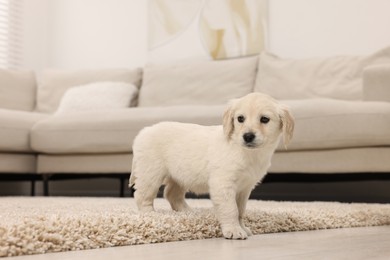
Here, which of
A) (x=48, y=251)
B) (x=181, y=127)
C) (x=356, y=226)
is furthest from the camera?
(x=356, y=226)

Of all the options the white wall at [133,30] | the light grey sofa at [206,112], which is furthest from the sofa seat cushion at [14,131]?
the white wall at [133,30]

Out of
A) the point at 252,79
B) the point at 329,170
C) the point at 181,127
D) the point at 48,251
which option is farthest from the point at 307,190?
the point at 48,251

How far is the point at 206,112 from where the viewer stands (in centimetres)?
279

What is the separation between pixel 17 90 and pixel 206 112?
6.61 ft

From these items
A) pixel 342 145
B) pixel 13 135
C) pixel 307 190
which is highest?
pixel 342 145

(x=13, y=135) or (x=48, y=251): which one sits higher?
(x=48, y=251)

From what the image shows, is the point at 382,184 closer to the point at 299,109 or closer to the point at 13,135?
the point at 299,109

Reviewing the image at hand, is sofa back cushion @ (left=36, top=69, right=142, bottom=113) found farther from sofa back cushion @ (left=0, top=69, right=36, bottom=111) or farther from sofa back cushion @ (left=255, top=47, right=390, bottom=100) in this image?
sofa back cushion @ (left=255, top=47, right=390, bottom=100)

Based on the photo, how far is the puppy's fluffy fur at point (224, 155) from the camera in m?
1.42

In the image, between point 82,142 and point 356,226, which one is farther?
point 82,142

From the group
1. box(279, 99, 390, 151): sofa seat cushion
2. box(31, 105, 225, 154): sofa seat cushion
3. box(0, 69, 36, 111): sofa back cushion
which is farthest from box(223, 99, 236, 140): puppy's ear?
box(0, 69, 36, 111): sofa back cushion

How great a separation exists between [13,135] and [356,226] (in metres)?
2.03

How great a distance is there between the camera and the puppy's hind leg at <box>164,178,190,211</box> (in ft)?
5.78

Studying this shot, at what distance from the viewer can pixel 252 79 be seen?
3.65m
